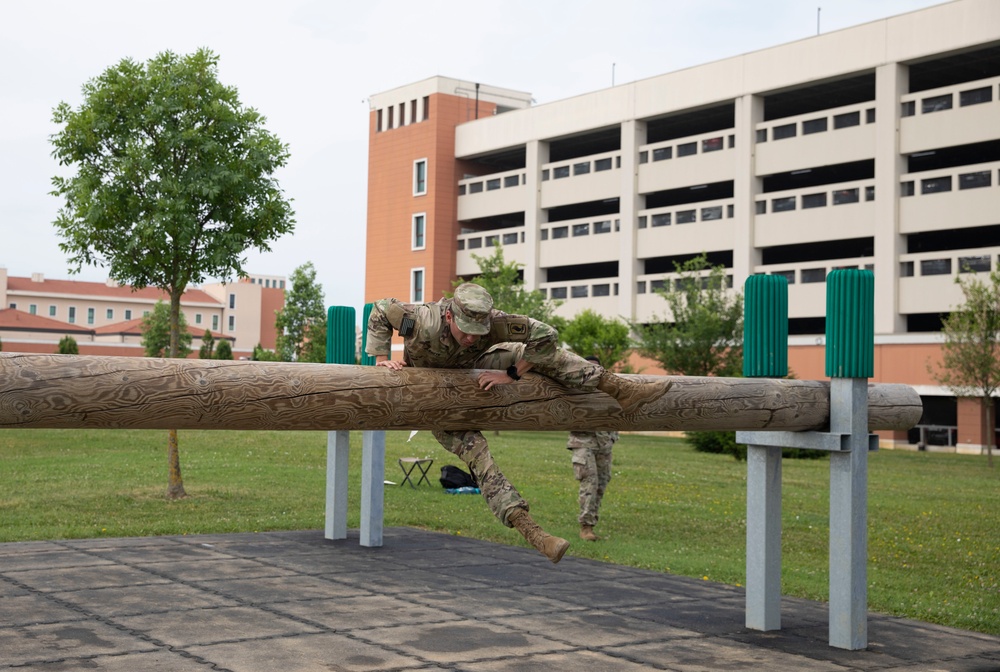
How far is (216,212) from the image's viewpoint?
16906 millimetres

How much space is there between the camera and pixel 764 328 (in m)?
8.41

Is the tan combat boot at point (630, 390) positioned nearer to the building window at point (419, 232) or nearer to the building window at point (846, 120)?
the building window at point (846, 120)

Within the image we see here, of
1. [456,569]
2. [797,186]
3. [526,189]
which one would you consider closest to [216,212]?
[456,569]

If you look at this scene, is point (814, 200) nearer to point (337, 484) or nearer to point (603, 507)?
point (603, 507)

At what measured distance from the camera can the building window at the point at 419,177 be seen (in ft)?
218

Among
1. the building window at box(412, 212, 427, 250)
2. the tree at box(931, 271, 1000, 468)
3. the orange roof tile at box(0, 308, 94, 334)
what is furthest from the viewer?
the orange roof tile at box(0, 308, 94, 334)

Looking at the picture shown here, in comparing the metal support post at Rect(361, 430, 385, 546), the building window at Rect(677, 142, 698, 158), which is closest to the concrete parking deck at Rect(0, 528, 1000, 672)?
the metal support post at Rect(361, 430, 385, 546)

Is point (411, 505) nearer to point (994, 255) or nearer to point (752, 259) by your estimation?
point (994, 255)

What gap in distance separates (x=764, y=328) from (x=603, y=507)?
930cm

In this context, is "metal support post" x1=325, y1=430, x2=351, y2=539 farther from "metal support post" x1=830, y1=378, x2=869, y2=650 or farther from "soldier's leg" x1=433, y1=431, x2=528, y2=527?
"metal support post" x1=830, y1=378, x2=869, y2=650

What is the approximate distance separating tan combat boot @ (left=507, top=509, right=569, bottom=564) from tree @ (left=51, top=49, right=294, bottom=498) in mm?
10758

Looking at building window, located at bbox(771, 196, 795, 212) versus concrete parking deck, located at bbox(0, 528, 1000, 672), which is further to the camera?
building window, located at bbox(771, 196, 795, 212)

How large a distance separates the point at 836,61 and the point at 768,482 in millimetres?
42313

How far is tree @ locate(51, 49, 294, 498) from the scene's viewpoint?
16.4m
